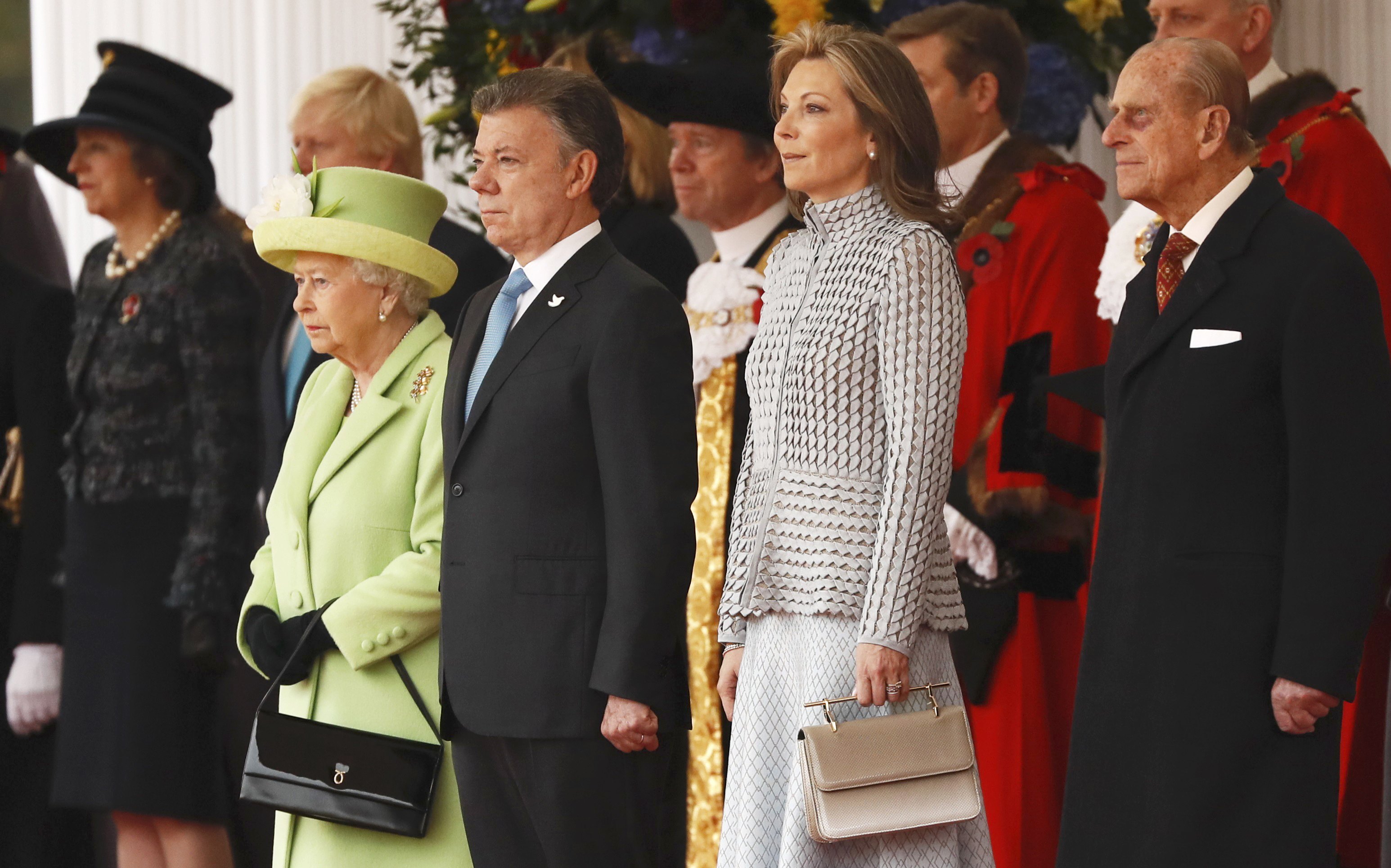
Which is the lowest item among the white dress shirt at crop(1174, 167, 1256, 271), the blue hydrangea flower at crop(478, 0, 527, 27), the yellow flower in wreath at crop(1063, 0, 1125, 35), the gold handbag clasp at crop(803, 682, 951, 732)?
the gold handbag clasp at crop(803, 682, 951, 732)

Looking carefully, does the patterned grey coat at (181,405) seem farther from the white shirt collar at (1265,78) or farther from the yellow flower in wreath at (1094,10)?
the white shirt collar at (1265,78)

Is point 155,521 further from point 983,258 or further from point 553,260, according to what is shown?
point 983,258

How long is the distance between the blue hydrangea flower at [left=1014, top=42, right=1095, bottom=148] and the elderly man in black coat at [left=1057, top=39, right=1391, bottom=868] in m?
1.68

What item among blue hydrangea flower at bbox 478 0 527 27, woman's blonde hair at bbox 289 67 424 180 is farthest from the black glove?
blue hydrangea flower at bbox 478 0 527 27

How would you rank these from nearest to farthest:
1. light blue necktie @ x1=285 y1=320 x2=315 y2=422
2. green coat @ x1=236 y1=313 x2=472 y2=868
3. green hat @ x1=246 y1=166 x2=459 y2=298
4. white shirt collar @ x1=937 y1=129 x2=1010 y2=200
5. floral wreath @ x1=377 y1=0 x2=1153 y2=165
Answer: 1. green coat @ x1=236 y1=313 x2=472 y2=868
2. green hat @ x1=246 y1=166 x2=459 y2=298
3. white shirt collar @ x1=937 y1=129 x2=1010 y2=200
4. light blue necktie @ x1=285 y1=320 x2=315 y2=422
5. floral wreath @ x1=377 y1=0 x2=1153 y2=165

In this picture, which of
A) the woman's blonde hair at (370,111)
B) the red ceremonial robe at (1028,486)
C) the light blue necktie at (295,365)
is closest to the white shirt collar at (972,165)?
the red ceremonial robe at (1028,486)

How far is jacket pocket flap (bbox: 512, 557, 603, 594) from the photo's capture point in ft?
10.2

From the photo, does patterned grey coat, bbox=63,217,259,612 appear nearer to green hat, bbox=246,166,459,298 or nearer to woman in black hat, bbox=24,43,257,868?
woman in black hat, bbox=24,43,257,868

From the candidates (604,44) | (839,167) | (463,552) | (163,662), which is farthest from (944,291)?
(163,662)

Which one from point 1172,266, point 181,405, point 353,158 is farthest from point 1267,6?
point 181,405

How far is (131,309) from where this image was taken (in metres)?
4.55

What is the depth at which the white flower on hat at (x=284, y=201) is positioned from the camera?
356 cm

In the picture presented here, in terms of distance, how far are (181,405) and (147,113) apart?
0.81 meters

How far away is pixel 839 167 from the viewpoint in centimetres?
303
